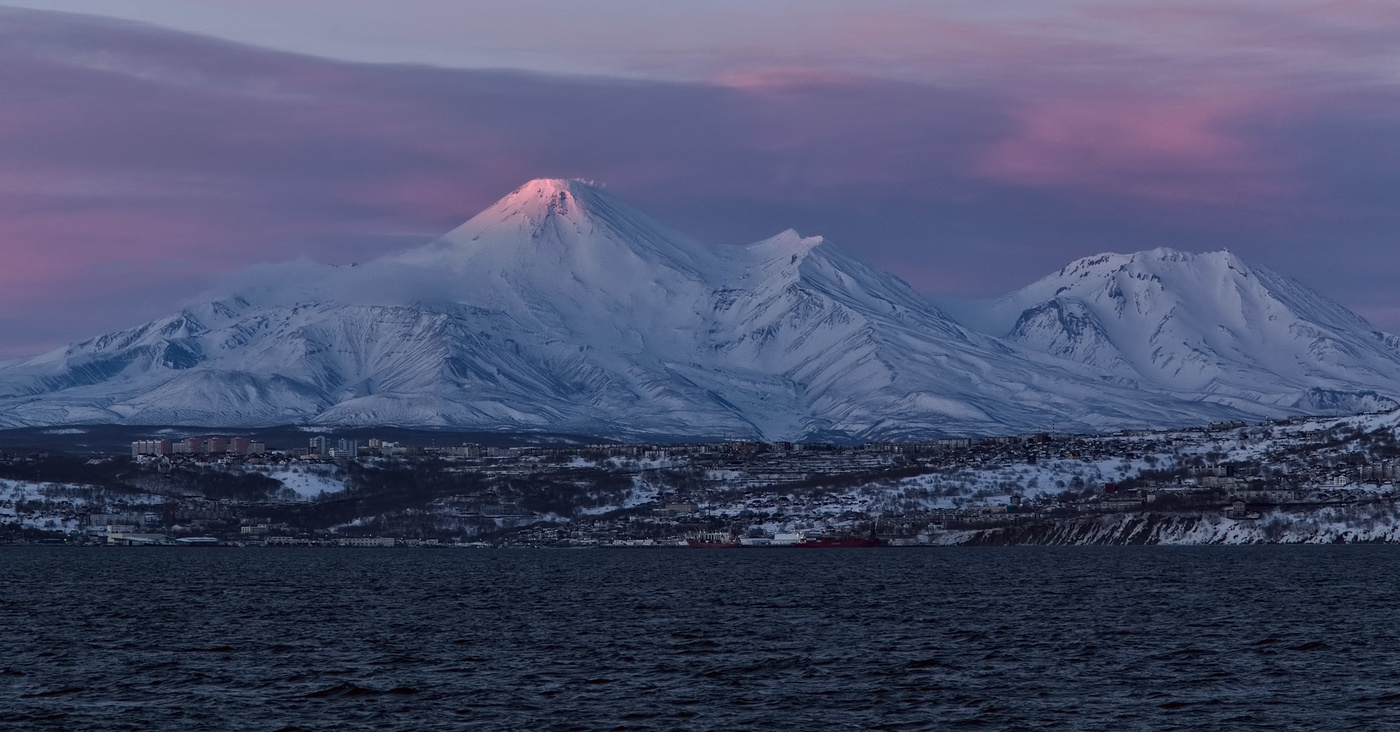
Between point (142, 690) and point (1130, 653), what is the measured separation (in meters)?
50.3

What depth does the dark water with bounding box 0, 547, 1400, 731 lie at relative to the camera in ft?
286

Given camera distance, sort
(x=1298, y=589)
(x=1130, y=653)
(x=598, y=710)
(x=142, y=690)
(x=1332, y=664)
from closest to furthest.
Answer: (x=598, y=710) < (x=142, y=690) < (x=1332, y=664) < (x=1130, y=653) < (x=1298, y=589)

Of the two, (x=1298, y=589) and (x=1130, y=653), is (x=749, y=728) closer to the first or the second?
(x=1130, y=653)

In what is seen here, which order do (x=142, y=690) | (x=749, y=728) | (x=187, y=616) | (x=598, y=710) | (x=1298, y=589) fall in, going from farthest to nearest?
(x=1298, y=589) < (x=187, y=616) < (x=142, y=690) < (x=598, y=710) < (x=749, y=728)

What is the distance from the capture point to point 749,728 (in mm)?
83438

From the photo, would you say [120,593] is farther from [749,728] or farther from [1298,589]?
[749,728]

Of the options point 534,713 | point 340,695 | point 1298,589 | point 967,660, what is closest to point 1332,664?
point 967,660

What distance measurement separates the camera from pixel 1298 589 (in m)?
176

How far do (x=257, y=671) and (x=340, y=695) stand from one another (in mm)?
12882

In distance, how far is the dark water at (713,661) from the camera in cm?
8725

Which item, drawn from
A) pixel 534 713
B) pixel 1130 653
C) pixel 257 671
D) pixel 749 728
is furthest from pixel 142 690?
pixel 1130 653

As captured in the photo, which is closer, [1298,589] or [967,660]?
[967,660]

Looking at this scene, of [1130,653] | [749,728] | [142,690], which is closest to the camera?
[749,728]

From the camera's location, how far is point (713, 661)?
10950cm
